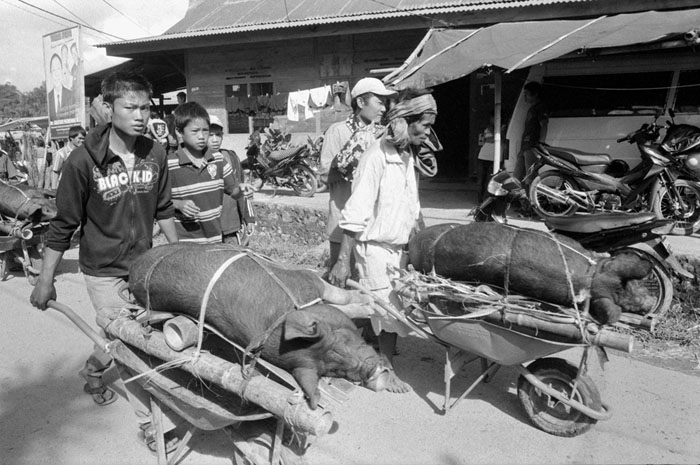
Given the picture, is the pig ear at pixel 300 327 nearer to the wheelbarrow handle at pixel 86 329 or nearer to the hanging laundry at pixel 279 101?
the wheelbarrow handle at pixel 86 329

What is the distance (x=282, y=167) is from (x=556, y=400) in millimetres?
8000

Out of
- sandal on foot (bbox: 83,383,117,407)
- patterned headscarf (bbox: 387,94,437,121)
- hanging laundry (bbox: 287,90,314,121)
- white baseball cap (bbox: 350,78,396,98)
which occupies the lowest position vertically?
sandal on foot (bbox: 83,383,117,407)

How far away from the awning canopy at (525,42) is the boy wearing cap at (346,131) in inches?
115

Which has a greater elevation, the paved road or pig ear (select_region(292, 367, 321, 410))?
pig ear (select_region(292, 367, 321, 410))

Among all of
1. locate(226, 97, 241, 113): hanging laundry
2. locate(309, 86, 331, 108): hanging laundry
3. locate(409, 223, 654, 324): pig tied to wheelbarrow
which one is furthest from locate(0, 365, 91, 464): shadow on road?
locate(226, 97, 241, 113): hanging laundry

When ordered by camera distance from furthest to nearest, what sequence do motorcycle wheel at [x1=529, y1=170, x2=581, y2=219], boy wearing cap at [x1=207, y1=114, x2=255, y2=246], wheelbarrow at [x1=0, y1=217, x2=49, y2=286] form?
1. motorcycle wheel at [x1=529, y1=170, x2=581, y2=219]
2. wheelbarrow at [x1=0, y1=217, x2=49, y2=286]
3. boy wearing cap at [x1=207, y1=114, x2=255, y2=246]

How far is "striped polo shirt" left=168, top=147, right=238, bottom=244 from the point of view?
144 inches

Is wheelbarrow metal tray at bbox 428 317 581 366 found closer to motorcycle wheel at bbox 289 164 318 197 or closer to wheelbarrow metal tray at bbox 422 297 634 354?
wheelbarrow metal tray at bbox 422 297 634 354

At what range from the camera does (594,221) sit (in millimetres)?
3330

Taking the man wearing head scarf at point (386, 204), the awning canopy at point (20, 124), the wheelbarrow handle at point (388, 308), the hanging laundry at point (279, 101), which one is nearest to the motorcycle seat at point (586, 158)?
the man wearing head scarf at point (386, 204)

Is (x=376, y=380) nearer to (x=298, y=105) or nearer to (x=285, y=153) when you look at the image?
(x=285, y=153)

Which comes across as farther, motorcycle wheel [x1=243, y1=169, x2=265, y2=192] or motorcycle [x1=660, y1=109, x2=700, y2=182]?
motorcycle wheel [x1=243, y1=169, x2=265, y2=192]

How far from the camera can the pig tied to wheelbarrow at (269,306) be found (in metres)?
1.99

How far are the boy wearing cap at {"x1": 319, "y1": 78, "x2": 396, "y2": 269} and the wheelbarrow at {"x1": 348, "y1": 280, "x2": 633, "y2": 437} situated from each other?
4.01 ft
